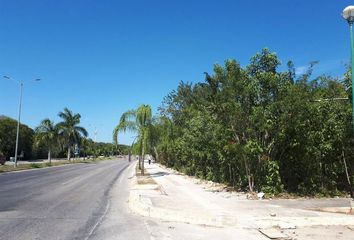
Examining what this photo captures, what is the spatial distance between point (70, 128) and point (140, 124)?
6439cm

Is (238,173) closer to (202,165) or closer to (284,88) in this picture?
(284,88)

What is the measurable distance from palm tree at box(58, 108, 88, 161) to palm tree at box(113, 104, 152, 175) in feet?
198

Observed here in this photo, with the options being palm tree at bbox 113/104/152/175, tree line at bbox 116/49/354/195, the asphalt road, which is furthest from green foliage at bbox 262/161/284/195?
palm tree at bbox 113/104/152/175

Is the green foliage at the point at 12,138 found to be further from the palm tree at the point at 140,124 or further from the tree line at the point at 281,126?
the tree line at the point at 281,126

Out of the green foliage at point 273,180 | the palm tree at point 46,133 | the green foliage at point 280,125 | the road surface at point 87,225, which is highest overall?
the palm tree at point 46,133

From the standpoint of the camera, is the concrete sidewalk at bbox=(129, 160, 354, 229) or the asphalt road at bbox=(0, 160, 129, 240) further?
the concrete sidewalk at bbox=(129, 160, 354, 229)

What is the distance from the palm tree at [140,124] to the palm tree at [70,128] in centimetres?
6033

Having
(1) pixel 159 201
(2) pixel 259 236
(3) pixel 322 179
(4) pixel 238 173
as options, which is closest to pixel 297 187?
(3) pixel 322 179

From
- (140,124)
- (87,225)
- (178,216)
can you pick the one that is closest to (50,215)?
(87,225)

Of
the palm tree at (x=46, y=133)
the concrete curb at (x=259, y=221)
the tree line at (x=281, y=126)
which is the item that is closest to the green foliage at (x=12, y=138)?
the palm tree at (x=46, y=133)

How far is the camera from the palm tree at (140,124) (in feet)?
115

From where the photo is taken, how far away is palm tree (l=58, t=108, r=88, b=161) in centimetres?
9550

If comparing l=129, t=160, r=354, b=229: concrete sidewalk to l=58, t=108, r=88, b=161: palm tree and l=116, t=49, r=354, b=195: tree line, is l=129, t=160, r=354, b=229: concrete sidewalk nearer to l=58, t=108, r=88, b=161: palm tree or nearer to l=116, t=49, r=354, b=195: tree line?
l=116, t=49, r=354, b=195: tree line

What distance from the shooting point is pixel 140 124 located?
3550cm
